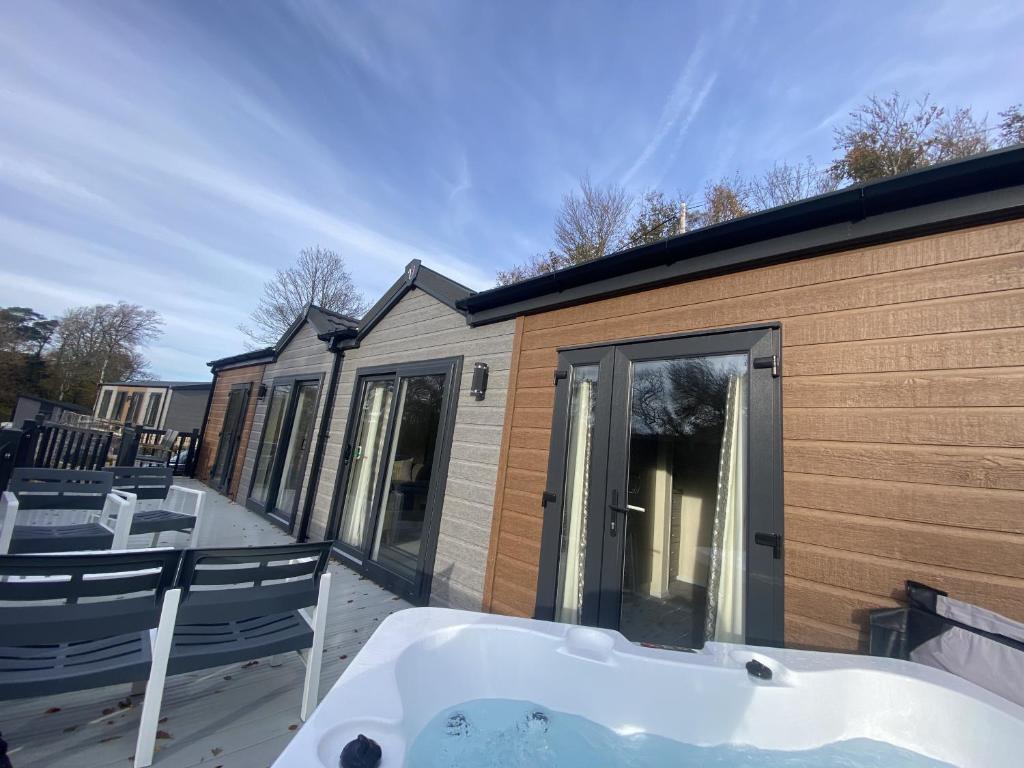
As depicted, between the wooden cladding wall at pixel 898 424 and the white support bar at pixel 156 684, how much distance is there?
2.54 m

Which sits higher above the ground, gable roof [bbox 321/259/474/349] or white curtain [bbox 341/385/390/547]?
gable roof [bbox 321/259/474/349]

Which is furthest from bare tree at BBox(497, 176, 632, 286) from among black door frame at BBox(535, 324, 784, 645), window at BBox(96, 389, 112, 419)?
window at BBox(96, 389, 112, 419)

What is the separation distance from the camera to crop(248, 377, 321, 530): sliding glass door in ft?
18.3

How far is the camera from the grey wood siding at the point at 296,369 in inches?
224

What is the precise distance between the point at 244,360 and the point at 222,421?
1.31m

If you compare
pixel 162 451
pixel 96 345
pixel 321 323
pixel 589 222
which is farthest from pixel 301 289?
pixel 96 345

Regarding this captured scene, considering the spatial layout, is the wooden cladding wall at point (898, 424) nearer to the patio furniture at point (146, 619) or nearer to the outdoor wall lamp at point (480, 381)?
the outdoor wall lamp at point (480, 381)

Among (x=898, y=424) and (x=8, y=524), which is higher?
(x=898, y=424)

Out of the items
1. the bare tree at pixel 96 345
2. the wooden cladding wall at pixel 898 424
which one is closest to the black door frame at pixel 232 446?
the wooden cladding wall at pixel 898 424

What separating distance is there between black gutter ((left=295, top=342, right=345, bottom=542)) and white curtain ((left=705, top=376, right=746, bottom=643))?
462 centimetres

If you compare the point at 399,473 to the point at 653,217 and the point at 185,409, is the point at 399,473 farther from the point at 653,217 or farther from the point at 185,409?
the point at 185,409

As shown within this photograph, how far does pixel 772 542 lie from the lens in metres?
1.87

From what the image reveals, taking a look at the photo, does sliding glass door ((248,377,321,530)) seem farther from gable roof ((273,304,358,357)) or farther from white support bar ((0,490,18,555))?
white support bar ((0,490,18,555))

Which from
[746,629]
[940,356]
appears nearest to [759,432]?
[940,356]
